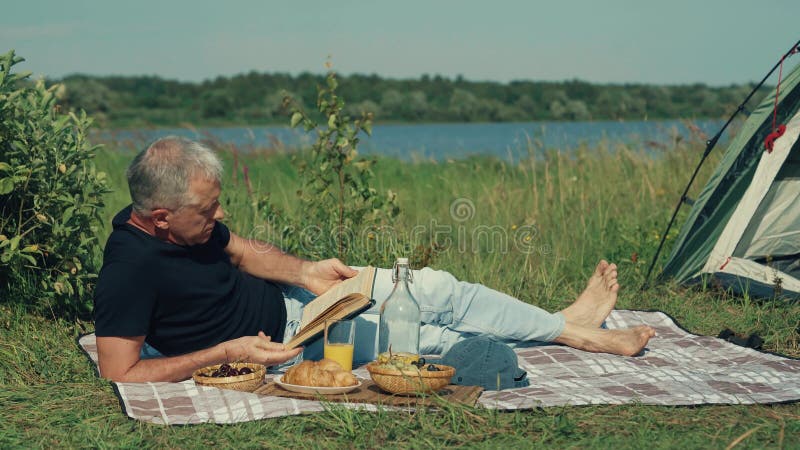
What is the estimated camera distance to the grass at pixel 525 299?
10.2ft

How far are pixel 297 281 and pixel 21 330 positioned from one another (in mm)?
1668

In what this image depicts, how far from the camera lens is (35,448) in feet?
10.1

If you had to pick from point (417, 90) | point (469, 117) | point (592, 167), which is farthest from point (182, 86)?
point (592, 167)

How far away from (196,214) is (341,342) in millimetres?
840

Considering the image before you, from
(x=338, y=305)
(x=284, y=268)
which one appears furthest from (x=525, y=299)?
(x=338, y=305)

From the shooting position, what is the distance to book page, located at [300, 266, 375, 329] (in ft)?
12.0

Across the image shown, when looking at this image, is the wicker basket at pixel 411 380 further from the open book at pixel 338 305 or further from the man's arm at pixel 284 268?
the man's arm at pixel 284 268

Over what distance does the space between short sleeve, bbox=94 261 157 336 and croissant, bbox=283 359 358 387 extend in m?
0.61

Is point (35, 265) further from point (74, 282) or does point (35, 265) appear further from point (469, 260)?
point (469, 260)

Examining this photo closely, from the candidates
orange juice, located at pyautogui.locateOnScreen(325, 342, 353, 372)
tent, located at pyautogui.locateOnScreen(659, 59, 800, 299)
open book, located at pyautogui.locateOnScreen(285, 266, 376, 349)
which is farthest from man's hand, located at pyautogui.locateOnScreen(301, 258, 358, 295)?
tent, located at pyautogui.locateOnScreen(659, 59, 800, 299)

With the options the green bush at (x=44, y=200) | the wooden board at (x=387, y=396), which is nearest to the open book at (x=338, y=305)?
the wooden board at (x=387, y=396)

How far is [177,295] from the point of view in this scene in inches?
140

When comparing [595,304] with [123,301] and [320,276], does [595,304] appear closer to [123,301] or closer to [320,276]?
[320,276]

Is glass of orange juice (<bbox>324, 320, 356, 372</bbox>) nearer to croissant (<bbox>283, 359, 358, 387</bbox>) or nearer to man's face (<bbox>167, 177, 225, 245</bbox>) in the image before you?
croissant (<bbox>283, 359, 358, 387</bbox>)
